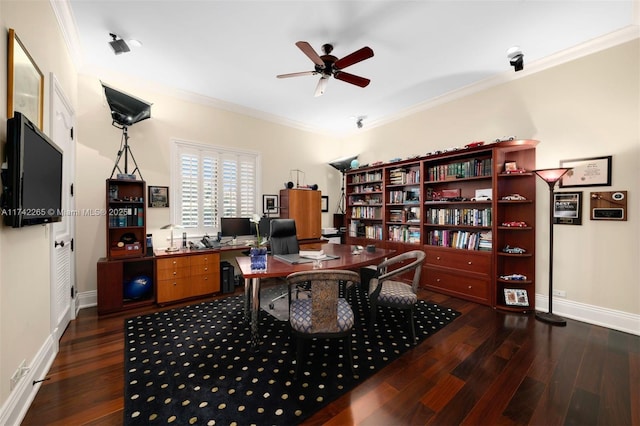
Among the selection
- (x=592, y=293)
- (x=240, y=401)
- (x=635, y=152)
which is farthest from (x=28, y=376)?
(x=635, y=152)

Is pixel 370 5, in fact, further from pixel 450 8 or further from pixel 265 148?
pixel 265 148

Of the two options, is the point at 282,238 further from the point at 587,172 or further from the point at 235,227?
the point at 587,172

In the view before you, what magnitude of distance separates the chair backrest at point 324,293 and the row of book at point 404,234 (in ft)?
9.07

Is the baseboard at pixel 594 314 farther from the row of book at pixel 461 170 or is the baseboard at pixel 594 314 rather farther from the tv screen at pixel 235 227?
the tv screen at pixel 235 227

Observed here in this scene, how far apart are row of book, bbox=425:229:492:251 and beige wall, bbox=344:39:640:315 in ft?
1.96

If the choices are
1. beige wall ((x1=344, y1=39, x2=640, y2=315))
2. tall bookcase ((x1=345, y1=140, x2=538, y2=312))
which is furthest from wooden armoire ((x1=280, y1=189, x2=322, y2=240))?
beige wall ((x1=344, y1=39, x2=640, y2=315))

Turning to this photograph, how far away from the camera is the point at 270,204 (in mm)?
4957

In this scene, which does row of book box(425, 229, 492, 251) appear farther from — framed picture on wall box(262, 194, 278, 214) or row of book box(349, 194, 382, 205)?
framed picture on wall box(262, 194, 278, 214)

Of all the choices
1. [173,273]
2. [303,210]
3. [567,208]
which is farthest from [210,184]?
[567,208]

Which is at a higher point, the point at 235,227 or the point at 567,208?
the point at 567,208

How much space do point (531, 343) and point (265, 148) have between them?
15.8ft

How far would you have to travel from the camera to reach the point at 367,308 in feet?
10.7

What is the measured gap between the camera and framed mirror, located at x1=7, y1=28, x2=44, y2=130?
1456 millimetres

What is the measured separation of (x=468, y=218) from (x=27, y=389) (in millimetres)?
4768
